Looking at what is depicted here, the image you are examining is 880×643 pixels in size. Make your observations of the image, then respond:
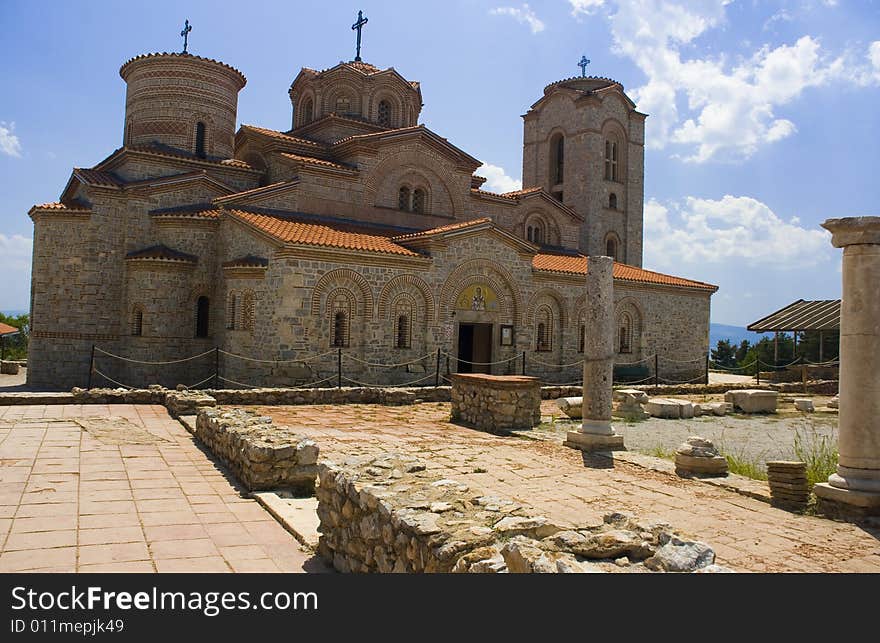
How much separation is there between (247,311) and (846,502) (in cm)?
1414

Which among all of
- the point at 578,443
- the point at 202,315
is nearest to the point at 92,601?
the point at 578,443

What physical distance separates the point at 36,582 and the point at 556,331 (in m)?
19.0

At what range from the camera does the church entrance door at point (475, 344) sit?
2017cm

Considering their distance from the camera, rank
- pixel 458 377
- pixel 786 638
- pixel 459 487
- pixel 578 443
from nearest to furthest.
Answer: pixel 786 638 → pixel 459 487 → pixel 578 443 → pixel 458 377

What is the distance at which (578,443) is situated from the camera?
31.1 feet

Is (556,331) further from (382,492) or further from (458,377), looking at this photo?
(382,492)

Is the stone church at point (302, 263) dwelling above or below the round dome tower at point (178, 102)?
below

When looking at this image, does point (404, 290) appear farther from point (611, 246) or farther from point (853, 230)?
point (611, 246)

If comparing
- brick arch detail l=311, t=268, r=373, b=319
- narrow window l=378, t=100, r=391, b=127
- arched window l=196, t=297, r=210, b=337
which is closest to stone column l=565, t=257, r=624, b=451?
brick arch detail l=311, t=268, r=373, b=319

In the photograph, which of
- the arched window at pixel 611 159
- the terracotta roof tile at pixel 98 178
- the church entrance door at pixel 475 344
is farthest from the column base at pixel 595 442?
the arched window at pixel 611 159

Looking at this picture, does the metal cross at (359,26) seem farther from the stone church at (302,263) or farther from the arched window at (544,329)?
the arched window at (544,329)

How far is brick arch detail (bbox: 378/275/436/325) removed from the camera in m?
17.6

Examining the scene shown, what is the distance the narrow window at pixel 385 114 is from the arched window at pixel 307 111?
8.73 feet

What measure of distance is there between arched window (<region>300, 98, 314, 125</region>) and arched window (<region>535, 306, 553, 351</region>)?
11.6m
